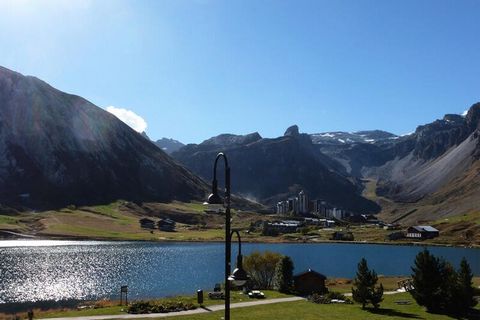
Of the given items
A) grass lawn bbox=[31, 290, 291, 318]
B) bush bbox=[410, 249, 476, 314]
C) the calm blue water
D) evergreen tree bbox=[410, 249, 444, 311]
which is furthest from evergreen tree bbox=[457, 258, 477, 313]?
the calm blue water

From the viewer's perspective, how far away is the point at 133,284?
98938 millimetres

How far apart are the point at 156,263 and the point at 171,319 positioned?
313ft

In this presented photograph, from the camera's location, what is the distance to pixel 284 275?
232ft

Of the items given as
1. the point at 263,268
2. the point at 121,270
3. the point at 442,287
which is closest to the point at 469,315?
the point at 442,287

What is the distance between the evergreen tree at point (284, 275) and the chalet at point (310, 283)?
167 cm

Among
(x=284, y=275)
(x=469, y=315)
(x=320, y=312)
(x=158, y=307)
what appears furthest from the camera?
(x=284, y=275)

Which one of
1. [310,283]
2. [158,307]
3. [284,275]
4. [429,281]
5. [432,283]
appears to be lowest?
[158,307]

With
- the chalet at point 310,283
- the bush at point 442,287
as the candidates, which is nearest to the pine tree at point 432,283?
the bush at point 442,287

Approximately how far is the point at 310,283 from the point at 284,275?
12.2 feet

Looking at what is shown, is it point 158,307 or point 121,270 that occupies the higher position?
point 158,307

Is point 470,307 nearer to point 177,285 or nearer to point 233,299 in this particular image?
point 233,299

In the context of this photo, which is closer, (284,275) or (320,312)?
(320,312)

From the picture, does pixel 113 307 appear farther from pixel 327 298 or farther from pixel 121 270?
pixel 121 270

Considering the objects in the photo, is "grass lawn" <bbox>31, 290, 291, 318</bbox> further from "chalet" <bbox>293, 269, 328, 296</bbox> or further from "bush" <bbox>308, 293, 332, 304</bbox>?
"bush" <bbox>308, 293, 332, 304</bbox>
